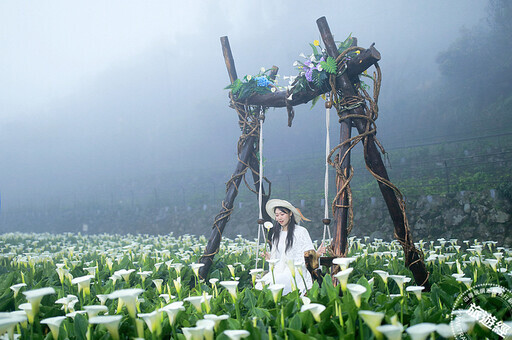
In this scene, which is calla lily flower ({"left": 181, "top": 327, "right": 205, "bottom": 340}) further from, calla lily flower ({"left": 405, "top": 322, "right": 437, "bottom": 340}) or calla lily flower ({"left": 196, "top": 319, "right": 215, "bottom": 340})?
calla lily flower ({"left": 405, "top": 322, "right": 437, "bottom": 340})

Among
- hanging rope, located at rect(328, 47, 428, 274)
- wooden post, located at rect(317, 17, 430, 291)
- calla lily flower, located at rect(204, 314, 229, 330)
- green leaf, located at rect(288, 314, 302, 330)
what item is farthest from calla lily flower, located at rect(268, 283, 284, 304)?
wooden post, located at rect(317, 17, 430, 291)

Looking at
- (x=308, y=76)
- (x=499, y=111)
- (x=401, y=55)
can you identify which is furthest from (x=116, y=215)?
(x=401, y=55)

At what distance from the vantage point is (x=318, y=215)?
12.6 m

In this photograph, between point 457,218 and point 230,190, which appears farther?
point 457,218

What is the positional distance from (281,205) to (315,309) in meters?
2.59

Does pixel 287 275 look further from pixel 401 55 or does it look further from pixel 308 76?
pixel 401 55

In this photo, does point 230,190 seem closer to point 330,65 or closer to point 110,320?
point 330,65

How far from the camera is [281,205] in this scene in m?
4.36

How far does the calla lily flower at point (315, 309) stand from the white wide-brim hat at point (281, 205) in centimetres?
235

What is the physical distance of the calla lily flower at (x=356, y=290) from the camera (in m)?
1.73

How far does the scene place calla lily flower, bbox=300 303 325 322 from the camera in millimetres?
1753

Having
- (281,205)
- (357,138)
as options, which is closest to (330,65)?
(357,138)

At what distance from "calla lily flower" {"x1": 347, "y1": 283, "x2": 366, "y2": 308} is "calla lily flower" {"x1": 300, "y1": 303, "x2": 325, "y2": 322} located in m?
0.17

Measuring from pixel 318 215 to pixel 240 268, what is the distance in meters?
8.18
